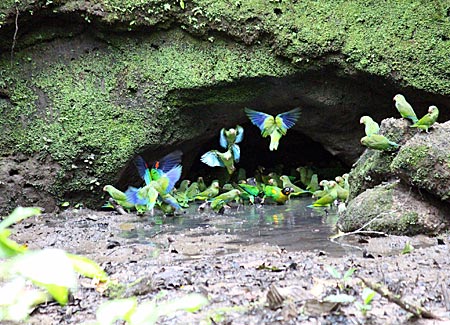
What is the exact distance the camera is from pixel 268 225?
511 cm

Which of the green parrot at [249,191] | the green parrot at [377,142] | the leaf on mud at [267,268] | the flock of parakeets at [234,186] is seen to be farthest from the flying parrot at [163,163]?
the leaf on mud at [267,268]

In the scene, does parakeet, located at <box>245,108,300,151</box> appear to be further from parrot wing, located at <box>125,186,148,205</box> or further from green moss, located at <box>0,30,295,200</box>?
parrot wing, located at <box>125,186,148,205</box>

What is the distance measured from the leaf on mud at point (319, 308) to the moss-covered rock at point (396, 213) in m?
2.27

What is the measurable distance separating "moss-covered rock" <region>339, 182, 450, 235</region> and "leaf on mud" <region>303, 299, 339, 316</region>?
2274 mm

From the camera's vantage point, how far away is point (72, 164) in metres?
6.64

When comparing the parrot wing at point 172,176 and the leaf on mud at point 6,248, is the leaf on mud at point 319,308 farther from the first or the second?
the parrot wing at point 172,176

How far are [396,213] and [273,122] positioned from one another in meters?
3.30

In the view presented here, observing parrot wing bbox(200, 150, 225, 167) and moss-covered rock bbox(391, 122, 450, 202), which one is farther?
parrot wing bbox(200, 150, 225, 167)

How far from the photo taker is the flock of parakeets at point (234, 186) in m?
5.64

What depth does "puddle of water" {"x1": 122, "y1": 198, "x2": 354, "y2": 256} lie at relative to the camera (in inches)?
158

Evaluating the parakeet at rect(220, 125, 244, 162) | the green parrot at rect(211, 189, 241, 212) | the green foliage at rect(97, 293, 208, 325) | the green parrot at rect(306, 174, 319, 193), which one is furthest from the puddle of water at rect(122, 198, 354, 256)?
the green foliage at rect(97, 293, 208, 325)

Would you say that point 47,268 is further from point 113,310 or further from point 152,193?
point 152,193

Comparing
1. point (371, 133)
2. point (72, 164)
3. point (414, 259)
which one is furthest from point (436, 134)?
point (72, 164)

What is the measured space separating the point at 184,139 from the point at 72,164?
1399mm
